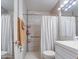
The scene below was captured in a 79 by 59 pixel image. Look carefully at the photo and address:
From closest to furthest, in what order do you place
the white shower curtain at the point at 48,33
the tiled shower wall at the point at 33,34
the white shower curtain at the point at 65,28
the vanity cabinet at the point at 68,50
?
the vanity cabinet at the point at 68,50 → the white shower curtain at the point at 65,28 → the white shower curtain at the point at 48,33 → the tiled shower wall at the point at 33,34

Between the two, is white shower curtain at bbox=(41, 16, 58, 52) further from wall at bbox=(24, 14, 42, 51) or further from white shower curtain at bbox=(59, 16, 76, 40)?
wall at bbox=(24, 14, 42, 51)

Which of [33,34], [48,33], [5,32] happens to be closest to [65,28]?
[48,33]

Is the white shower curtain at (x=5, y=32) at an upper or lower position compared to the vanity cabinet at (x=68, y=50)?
upper

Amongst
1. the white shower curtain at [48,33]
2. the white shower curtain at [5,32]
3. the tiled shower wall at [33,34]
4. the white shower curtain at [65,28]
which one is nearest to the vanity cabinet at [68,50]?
Answer: the white shower curtain at [5,32]

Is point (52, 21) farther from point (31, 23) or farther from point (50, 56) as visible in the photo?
point (31, 23)

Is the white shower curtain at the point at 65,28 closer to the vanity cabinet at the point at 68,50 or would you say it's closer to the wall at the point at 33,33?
the vanity cabinet at the point at 68,50

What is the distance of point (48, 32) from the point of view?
14.3 feet

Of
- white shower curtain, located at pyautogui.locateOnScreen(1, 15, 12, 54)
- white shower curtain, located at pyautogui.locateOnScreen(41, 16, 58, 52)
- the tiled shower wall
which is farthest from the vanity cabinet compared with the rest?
the tiled shower wall

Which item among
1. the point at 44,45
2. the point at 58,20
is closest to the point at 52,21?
the point at 58,20

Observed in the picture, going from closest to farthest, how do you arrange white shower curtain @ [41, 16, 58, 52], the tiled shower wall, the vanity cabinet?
the vanity cabinet → white shower curtain @ [41, 16, 58, 52] → the tiled shower wall

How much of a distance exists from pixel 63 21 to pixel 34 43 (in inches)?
99.9

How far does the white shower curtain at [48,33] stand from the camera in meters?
4.35

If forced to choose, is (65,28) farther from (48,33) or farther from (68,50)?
(68,50)

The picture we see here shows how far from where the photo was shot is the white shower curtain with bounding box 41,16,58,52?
4348 millimetres
